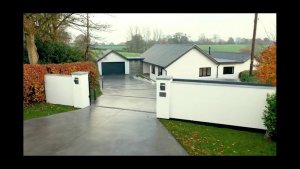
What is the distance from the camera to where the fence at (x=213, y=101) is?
10258mm

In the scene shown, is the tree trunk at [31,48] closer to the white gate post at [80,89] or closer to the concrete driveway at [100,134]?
the white gate post at [80,89]

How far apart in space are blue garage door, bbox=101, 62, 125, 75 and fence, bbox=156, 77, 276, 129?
87.1ft

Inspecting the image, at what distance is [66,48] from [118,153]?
15122 millimetres

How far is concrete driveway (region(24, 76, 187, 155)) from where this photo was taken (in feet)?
27.0

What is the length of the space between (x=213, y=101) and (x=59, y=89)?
938cm

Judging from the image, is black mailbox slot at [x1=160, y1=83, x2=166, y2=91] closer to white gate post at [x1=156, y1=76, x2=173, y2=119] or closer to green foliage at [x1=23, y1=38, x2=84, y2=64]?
white gate post at [x1=156, y1=76, x2=173, y2=119]

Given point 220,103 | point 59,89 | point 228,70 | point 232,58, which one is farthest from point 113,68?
point 220,103

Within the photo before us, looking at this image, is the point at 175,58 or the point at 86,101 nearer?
the point at 86,101

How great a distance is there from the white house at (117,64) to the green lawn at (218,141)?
88.5 ft

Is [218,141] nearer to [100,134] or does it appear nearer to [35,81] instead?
[100,134]
